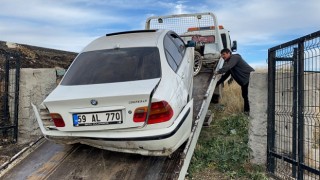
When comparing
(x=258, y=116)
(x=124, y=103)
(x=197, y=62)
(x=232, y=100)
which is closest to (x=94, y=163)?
(x=124, y=103)

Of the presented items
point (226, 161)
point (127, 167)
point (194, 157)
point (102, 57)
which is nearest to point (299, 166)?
point (226, 161)

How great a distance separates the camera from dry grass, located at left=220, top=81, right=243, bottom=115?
372 inches

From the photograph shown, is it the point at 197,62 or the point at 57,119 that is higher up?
the point at 197,62

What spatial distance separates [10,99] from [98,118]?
4.08 metres

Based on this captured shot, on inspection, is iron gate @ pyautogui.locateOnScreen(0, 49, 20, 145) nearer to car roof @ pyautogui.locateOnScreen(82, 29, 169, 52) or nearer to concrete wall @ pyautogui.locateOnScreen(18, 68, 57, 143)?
concrete wall @ pyautogui.locateOnScreen(18, 68, 57, 143)

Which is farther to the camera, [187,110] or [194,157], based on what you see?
[194,157]

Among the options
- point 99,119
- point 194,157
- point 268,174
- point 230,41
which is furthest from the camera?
point 230,41

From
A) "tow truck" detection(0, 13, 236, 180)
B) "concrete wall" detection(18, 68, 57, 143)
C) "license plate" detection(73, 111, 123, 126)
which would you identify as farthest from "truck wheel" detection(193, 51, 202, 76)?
"license plate" detection(73, 111, 123, 126)

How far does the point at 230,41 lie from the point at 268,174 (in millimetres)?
8142

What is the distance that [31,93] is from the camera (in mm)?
7520

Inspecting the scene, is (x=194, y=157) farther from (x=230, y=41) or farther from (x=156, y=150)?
(x=230, y=41)

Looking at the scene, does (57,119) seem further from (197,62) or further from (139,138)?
(197,62)

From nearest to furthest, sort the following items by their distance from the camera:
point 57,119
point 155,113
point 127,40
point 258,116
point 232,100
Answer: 1. point 155,113
2. point 57,119
3. point 258,116
4. point 127,40
5. point 232,100

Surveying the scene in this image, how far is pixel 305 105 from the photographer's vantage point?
16.4 ft
